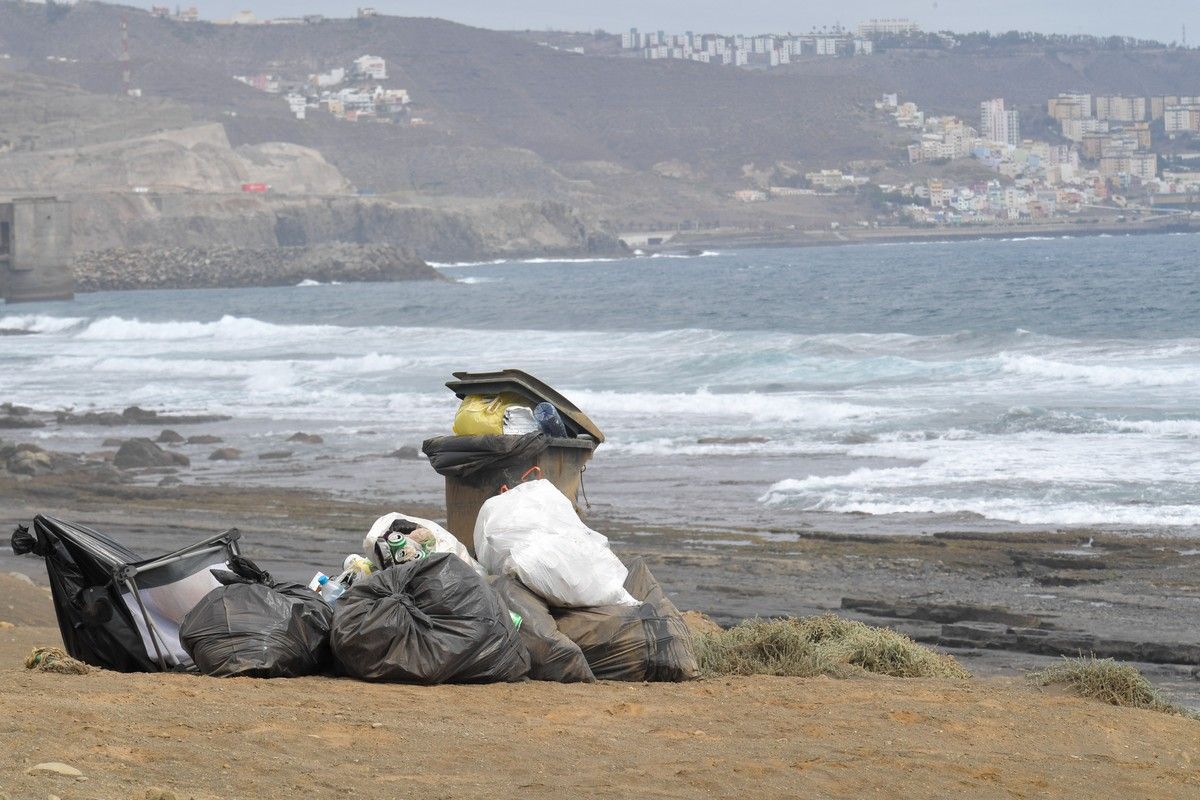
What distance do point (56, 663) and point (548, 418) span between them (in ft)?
8.08

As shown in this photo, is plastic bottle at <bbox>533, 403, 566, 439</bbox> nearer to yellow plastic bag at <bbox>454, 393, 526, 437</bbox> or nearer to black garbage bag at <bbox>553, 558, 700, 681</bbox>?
yellow plastic bag at <bbox>454, 393, 526, 437</bbox>

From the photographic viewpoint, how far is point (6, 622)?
25.8 feet

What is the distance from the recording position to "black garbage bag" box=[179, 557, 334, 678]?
5.41 m

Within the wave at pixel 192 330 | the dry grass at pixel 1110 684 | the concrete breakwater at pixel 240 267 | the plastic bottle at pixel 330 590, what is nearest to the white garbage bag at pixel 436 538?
the plastic bottle at pixel 330 590

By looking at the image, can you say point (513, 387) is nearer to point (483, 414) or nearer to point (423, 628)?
point (483, 414)

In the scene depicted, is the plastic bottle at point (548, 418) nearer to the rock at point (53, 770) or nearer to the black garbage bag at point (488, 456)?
the black garbage bag at point (488, 456)

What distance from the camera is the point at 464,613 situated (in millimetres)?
5426

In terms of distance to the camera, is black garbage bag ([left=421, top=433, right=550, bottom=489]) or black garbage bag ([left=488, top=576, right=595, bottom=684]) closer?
black garbage bag ([left=488, top=576, right=595, bottom=684])

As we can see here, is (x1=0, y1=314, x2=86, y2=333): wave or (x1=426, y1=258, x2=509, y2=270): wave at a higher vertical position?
(x1=0, y1=314, x2=86, y2=333): wave

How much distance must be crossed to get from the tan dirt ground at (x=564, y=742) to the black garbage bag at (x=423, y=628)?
0.36 feet

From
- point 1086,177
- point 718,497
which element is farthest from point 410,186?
point 718,497

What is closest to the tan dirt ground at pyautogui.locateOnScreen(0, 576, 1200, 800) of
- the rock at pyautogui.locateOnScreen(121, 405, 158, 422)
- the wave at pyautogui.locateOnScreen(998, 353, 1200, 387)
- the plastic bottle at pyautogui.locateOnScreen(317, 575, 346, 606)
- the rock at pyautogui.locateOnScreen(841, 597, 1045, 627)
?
the plastic bottle at pyautogui.locateOnScreen(317, 575, 346, 606)

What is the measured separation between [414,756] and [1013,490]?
10935 mm

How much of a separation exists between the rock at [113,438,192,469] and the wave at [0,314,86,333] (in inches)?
1349
